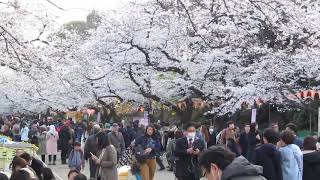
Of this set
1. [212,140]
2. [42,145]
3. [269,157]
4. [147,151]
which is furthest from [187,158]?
[42,145]

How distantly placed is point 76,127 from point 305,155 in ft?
63.4

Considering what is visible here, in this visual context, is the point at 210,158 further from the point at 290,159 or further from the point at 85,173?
the point at 85,173

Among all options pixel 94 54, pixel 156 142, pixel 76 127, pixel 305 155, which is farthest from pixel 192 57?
pixel 305 155

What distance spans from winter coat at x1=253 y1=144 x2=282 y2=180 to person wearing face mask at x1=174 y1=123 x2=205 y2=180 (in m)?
2.67

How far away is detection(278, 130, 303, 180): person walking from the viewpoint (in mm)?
7770

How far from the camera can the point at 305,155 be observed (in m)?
8.04

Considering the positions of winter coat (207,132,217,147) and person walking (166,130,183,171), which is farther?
winter coat (207,132,217,147)

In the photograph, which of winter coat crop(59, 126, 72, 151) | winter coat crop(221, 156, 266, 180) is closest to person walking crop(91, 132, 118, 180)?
winter coat crop(221, 156, 266, 180)

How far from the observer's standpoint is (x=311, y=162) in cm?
A: 795

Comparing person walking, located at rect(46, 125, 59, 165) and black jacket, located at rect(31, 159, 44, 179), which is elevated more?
black jacket, located at rect(31, 159, 44, 179)

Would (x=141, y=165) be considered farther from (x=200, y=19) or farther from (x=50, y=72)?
(x=200, y=19)

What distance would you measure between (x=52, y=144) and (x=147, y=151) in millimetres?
8855

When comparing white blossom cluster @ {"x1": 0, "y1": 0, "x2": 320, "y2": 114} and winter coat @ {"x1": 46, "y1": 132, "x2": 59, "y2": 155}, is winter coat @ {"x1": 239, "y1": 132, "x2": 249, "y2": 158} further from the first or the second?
winter coat @ {"x1": 46, "y1": 132, "x2": 59, "y2": 155}

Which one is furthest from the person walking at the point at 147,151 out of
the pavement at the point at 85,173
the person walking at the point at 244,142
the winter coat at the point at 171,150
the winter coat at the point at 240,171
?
the winter coat at the point at 240,171
